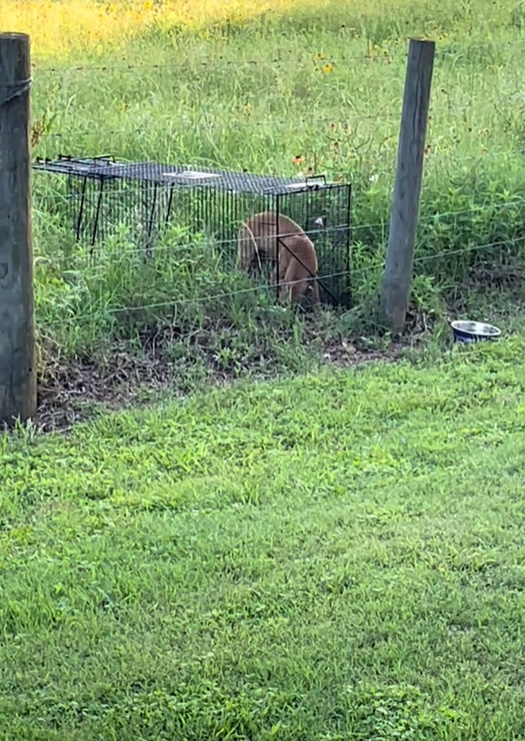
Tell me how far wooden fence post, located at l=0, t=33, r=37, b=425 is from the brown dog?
1.78m

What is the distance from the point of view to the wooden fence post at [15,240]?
443 centimetres

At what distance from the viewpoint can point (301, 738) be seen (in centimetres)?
276

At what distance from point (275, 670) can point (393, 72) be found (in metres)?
8.37

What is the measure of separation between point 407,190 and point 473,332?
831mm

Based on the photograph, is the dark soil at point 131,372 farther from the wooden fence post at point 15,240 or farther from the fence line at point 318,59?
→ the fence line at point 318,59

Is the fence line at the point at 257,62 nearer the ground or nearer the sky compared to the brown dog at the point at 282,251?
nearer the sky

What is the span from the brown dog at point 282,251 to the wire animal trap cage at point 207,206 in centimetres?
9

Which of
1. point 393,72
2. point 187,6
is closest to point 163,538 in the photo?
point 393,72

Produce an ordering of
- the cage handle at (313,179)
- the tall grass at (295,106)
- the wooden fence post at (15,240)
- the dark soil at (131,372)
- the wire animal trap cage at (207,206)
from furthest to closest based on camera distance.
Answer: the tall grass at (295,106) < the cage handle at (313,179) < the wire animal trap cage at (207,206) < the dark soil at (131,372) < the wooden fence post at (15,240)

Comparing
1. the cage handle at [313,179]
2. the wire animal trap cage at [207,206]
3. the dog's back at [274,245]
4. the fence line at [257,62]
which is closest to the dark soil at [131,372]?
the dog's back at [274,245]

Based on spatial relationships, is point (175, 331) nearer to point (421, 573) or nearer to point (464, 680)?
point (421, 573)

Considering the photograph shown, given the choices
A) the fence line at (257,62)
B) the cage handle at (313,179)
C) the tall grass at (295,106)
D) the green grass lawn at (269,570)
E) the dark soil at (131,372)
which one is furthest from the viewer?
the fence line at (257,62)

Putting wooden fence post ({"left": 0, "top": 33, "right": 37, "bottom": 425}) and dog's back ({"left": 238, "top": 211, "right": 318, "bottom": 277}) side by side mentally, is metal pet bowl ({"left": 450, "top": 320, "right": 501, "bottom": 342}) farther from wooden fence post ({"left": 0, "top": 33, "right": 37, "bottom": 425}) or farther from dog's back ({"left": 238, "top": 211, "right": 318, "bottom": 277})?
wooden fence post ({"left": 0, "top": 33, "right": 37, "bottom": 425})

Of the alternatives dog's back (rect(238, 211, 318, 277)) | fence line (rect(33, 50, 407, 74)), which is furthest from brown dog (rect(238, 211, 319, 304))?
fence line (rect(33, 50, 407, 74))
